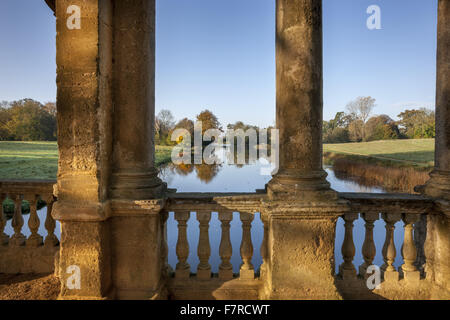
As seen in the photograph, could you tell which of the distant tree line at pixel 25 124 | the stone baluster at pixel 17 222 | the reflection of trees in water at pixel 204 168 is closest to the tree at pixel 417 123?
the reflection of trees in water at pixel 204 168

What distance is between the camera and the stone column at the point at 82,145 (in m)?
2.71

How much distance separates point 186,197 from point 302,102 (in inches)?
73.4

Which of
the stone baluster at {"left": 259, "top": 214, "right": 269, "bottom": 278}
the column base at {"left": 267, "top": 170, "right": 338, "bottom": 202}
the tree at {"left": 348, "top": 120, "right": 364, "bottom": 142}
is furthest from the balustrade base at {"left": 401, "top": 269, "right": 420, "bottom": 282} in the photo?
the tree at {"left": 348, "top": 120, "right": 364, "bottom": 142}

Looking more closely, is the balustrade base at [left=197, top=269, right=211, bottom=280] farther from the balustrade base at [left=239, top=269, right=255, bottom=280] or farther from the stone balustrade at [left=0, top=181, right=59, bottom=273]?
the stone balustrade at [left=0, top=181, right=59, bottom=273]

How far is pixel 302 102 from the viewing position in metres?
2.98

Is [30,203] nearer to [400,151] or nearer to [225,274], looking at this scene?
[225,274]

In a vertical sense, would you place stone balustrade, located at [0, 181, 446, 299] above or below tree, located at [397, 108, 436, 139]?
below

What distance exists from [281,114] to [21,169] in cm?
2627

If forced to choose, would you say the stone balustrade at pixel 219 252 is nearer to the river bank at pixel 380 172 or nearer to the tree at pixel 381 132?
the river bank at pixel 380 172

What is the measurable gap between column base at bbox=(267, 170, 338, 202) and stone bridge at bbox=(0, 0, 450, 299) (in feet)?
0.04

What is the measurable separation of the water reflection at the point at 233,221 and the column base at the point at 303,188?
1.47 m

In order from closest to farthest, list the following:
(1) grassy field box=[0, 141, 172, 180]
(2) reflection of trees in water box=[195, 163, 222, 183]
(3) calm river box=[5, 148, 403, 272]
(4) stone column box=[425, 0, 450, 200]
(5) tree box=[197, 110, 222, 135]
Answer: (4) stone column box=[425, 0, 450, 200] → (3) calm river box=[5, 148, 403, 272] → (1) grassy field box=[0, 141, 172, 180] → (2) reflection of trees in water box=[195, 163, 222, 183] → (5) tree box=[197, 110, 222, 135]

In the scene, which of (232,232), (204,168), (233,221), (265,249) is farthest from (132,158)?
(204,168)

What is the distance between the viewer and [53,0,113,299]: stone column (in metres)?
2.71
